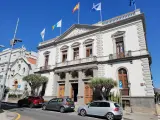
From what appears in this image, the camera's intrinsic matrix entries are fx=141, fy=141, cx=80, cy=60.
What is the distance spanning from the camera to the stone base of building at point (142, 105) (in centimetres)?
1705

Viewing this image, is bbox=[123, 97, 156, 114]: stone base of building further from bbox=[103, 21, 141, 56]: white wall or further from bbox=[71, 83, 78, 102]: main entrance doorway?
bbox=[71, 83, 78, 102]: main entrance doorway

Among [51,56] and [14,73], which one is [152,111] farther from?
[14,73]

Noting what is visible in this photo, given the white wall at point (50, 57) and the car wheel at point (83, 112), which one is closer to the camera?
the car wheel at point (83, 112)

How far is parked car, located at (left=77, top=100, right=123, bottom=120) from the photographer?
12.5 metres

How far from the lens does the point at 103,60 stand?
891 inches

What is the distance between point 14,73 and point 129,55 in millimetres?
33604

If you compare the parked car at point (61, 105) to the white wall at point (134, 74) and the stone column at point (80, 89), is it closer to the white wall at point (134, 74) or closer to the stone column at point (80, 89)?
the stone column at point (80, 89)

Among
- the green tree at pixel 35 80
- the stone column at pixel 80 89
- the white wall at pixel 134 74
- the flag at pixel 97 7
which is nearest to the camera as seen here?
the white wall at pixel 134 74

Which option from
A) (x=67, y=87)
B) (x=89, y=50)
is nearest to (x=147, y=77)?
(x=89, y=50)

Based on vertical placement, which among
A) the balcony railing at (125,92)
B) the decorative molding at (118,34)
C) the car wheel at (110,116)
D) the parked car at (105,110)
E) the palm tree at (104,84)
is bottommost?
the car wheel at (110,116)

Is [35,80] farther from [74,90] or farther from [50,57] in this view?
[74,90]

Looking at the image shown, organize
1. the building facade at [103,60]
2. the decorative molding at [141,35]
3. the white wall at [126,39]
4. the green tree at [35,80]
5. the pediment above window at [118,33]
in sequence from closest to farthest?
the building facade at [103,60] → the decorative molding at [141,35] → the white wall at [126,39] → the pediment above window at [118,33] → the green tree at [35,80]

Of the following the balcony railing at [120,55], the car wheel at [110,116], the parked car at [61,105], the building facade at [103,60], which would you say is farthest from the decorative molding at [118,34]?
the car wheel at [110,116]

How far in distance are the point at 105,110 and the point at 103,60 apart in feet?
35.4
